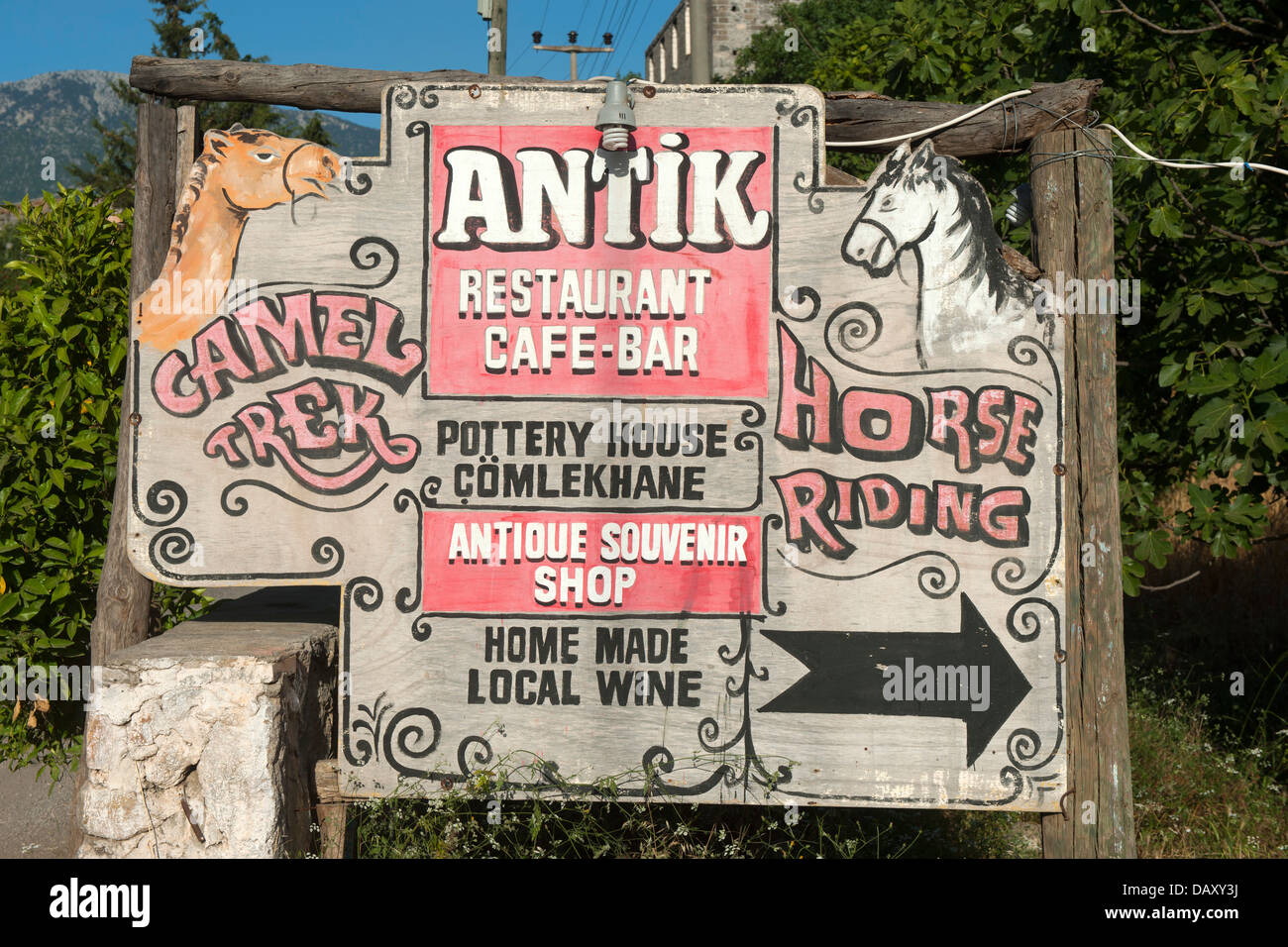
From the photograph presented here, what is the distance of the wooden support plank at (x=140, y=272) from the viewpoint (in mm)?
3463

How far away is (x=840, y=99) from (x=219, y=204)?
2236 millimetres

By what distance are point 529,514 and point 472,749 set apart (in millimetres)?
846

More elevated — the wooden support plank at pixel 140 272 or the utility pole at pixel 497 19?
the utility pole at pixel 497 19

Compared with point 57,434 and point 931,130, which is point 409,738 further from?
point 931,130

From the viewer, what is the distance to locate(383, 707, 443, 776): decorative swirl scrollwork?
133 inches

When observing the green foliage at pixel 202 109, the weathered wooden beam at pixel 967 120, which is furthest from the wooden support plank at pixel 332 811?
the green foliage at pixel 202 109

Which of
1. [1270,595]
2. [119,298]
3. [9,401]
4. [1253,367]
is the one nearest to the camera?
[1253,367]

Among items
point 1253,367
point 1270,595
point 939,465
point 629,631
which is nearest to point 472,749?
point 629,631

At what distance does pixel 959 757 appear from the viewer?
336 cm

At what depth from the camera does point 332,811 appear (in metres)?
3.43

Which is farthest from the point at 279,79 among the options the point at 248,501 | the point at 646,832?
the point at 646,832

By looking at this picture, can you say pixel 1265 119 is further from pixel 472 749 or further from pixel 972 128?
pixel 472 749

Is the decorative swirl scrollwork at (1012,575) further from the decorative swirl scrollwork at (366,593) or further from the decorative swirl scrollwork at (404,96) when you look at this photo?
the decorative swirl scrollwork at (404,96)

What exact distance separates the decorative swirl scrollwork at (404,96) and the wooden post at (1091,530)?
7.51 feet
